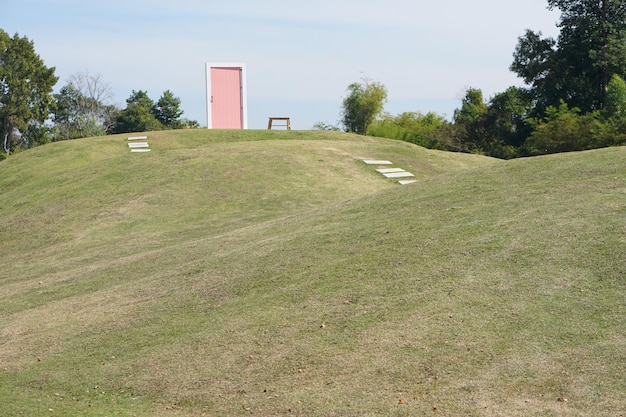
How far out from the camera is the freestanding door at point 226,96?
36250mm

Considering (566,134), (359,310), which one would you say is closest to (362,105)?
(566,134)

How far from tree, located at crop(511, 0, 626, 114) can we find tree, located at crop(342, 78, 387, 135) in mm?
9530

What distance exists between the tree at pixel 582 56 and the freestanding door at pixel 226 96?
14.6m

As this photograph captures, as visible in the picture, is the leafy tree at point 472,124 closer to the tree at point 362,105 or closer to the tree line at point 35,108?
the tree at point 362,105

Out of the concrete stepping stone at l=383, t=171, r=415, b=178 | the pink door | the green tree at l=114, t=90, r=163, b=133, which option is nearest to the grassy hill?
the concrete stepping stone at l=383, t=171, r=415, b=178

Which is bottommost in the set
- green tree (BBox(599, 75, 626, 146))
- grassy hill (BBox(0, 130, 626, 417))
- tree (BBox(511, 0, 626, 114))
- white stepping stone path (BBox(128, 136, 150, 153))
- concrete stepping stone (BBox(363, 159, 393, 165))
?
grassy hill (BBox(0, 130, 626, 417))

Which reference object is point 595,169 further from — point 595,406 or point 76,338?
point 76,338

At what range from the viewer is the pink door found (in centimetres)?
3641

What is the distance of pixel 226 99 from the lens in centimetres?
3709

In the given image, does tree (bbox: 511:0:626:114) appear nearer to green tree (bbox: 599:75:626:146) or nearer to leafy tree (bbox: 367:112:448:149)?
green tree (bbox: 599:75:626:146)

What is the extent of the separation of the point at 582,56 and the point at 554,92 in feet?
6.90

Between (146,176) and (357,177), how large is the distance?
644 cm

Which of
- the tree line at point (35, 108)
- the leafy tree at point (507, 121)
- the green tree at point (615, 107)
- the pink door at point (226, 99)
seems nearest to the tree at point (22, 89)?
the tree line at point (35, 108)

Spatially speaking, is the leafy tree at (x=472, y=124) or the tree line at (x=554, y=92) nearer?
the tree line at (x=554, y=92)
